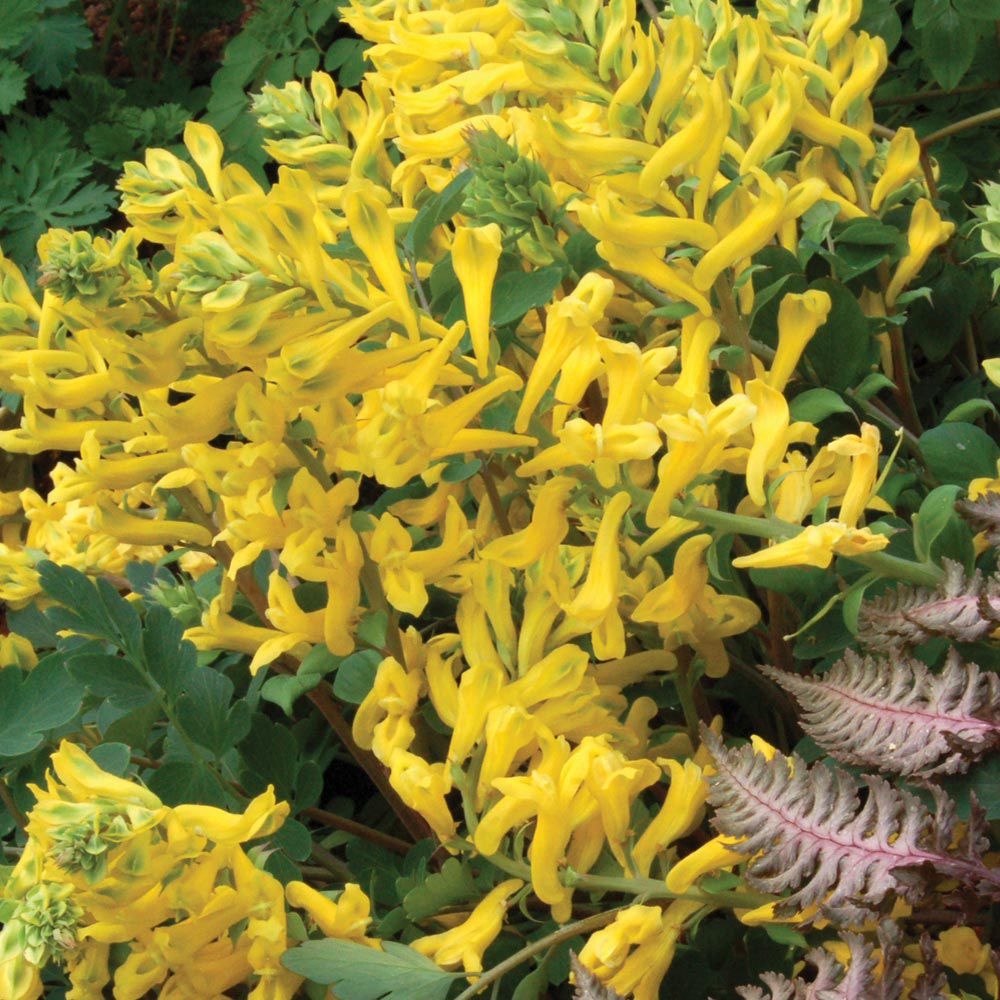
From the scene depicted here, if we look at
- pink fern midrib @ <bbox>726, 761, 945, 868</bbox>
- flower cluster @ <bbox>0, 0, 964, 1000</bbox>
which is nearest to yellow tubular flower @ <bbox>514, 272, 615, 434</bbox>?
flower cluster @ <bbox>0, 0, 964, 1000</bbox>

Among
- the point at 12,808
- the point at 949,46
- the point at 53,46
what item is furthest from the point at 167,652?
the point at 53,46

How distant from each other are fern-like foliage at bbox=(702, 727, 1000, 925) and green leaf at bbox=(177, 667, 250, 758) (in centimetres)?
28

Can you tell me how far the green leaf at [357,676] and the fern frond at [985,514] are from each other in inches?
12.9

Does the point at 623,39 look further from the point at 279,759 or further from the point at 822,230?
the point at 279,759

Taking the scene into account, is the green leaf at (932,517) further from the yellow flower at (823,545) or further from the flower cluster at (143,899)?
the flower cluster at (143,899)

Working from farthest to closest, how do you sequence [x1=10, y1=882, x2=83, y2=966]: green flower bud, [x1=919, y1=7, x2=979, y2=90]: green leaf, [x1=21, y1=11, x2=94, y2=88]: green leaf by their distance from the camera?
[x1=21, y1=11, x2=94, y2=88]: green leaf → [x1=919, y1=7, x2=979, y2=90]: green leaf → [x1=10, y1=882, x2=83, y2=966]: green flower bud

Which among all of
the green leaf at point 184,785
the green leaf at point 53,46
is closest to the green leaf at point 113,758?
the green leaf at point 184,785

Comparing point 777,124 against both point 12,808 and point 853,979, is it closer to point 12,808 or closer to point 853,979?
point 853,979

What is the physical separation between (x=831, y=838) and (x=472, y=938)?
0.19 metres

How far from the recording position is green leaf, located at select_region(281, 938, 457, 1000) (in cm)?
58

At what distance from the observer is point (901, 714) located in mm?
598

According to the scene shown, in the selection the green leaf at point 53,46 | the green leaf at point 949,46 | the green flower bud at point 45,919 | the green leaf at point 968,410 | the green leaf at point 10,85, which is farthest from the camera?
the green leaf at point 53,46

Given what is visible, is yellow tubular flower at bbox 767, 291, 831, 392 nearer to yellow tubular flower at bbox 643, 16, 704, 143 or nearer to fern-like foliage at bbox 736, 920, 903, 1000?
yellow tubular flower at bbox 643, 16, 704, 143

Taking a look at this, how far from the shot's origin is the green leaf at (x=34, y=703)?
699 mm
